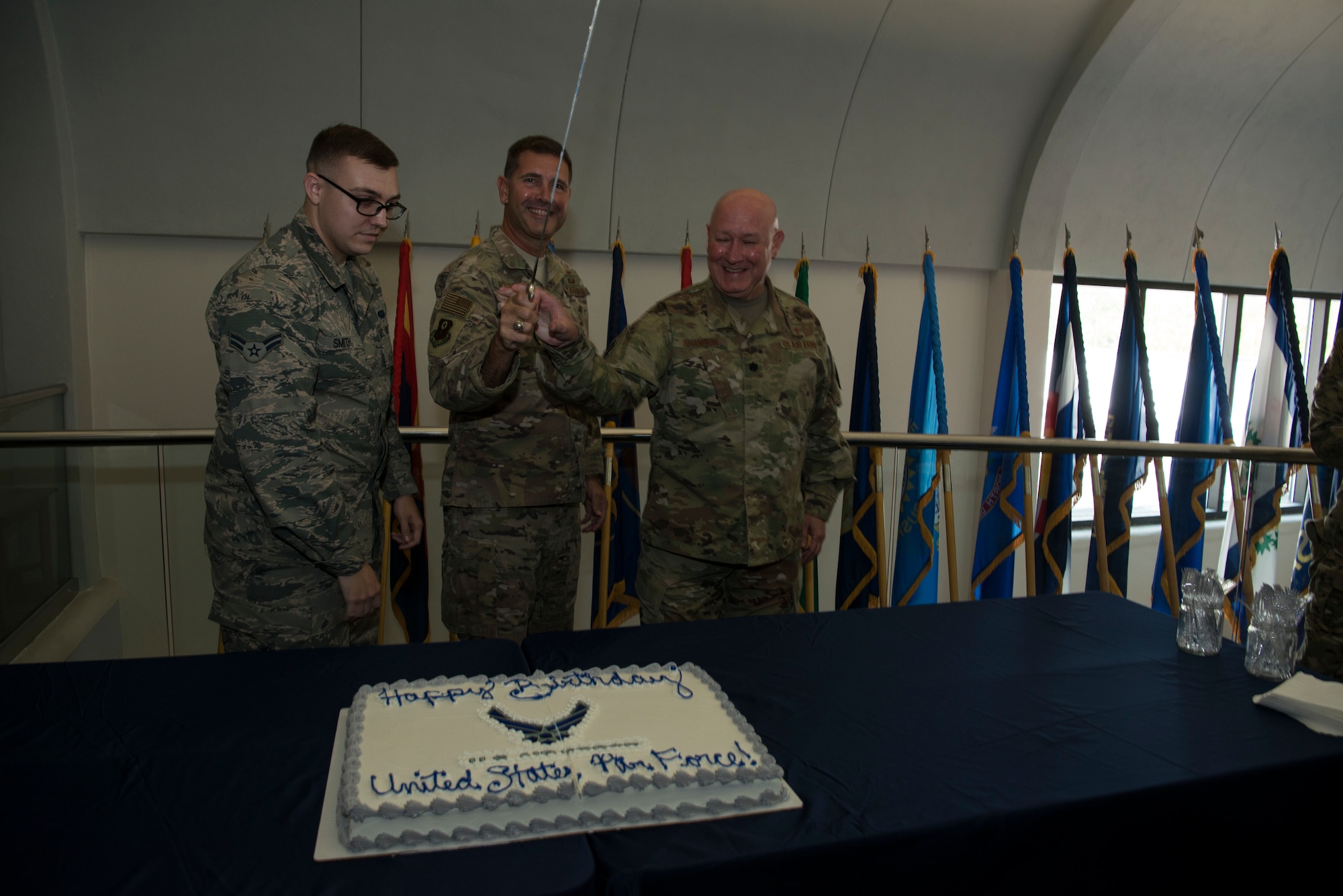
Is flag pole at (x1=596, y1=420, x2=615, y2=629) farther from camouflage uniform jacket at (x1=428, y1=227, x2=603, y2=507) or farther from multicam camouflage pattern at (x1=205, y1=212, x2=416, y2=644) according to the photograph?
multicam camouflage pattern at (x1=205, y1=212, x2=416, y2=644)

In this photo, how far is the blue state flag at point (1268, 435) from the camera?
3.36m

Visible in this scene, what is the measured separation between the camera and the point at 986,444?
2.93 m

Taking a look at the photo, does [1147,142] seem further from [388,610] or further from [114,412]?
[114,412]

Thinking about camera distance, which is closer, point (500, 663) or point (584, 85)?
point (500, 663)

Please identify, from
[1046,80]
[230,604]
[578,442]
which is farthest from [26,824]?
[1046,80]

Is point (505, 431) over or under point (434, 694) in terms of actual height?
over

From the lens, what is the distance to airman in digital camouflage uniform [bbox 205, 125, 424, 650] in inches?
60.7

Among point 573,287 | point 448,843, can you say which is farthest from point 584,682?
point 573,287

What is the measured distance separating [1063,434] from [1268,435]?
133 centimetres

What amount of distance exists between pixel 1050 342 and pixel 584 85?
9.21 feet

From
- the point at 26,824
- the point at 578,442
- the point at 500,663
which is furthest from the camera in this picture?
the point at 578,442

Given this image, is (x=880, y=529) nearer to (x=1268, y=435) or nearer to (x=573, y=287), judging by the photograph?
(x=573, y=287)

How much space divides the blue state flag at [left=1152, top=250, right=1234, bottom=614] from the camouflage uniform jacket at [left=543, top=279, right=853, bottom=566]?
2.04 m

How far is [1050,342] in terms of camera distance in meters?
4.66
